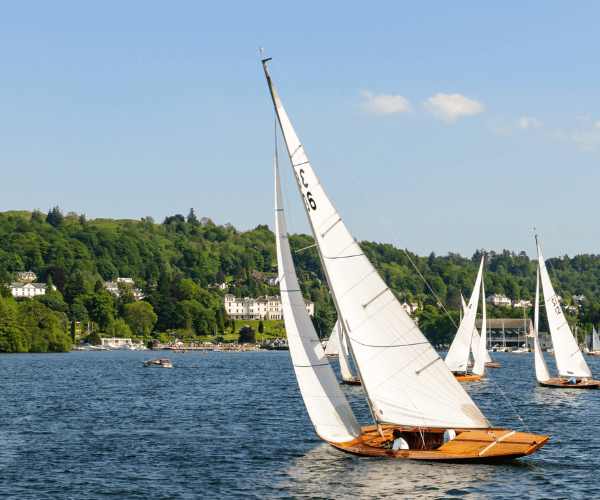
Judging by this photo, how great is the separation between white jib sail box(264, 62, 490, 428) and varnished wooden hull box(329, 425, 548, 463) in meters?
1.09

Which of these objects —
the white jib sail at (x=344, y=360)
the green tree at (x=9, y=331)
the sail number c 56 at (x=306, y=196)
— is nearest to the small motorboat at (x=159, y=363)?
the green tree at (x=9, y=331)

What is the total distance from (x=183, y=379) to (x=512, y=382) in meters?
39.8

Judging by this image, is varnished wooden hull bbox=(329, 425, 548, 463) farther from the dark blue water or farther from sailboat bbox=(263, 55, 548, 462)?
the dark blue water

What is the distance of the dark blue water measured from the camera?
27.6m

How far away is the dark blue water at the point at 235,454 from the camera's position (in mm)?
27562

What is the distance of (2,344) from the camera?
15375 centimetres

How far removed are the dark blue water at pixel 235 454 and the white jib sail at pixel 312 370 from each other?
1.81 metres

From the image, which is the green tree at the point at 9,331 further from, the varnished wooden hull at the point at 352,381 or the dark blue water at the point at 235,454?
the varnished wooden hull at the point at 352,381

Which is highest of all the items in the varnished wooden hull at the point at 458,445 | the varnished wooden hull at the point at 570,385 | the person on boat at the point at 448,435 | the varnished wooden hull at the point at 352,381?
the person on boat at the point at 448,435

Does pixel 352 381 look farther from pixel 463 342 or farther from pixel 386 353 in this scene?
pixel 386 353

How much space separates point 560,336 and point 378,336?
4099cm

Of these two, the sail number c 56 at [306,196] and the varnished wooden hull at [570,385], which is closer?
the sail number c 56 at [306,196]

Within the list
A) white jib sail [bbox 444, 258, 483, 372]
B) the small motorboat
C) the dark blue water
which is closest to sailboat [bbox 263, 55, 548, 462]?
the dark blue water

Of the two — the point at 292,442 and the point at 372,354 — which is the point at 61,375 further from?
the point at 372,354
